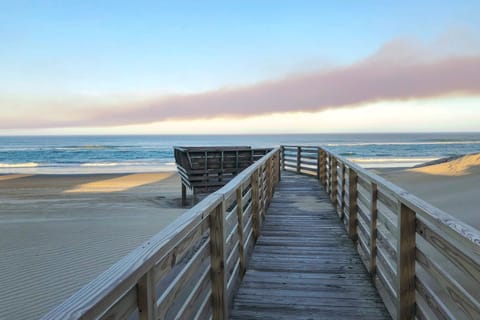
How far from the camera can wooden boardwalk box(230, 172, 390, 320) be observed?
274 centimetres

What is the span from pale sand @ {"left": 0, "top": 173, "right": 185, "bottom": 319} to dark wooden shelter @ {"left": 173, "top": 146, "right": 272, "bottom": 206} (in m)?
1.27

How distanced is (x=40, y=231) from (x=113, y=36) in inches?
407

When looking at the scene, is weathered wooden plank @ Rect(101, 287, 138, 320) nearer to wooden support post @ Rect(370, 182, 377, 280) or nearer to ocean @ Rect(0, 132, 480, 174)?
wooden support post @ Rect(370, 182, 377, 280)

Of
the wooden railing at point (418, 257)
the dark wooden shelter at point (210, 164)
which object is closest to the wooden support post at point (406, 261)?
the wooden railing at point (418, 257)

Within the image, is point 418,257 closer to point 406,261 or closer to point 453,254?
point 406,261

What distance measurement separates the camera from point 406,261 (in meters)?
2.18

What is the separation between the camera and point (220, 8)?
12070 millimetres

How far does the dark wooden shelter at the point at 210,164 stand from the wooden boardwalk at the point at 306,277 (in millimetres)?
4763

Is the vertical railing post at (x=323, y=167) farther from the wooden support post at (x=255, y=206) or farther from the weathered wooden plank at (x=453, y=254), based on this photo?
the weathered wooden plank at (x=453, y=254)

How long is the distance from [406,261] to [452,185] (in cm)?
1016

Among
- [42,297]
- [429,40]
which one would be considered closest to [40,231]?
[42,297]

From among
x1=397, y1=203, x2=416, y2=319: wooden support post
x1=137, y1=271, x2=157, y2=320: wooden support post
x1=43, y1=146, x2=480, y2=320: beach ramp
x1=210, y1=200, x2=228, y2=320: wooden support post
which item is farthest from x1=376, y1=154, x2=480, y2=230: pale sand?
x1=137, y1=271, x2=157, y2=320: wooden support post

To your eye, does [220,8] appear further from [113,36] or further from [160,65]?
[160,65]

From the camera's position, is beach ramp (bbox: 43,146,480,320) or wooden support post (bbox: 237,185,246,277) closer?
beach ramp (bbox: 43,146,480,320)
